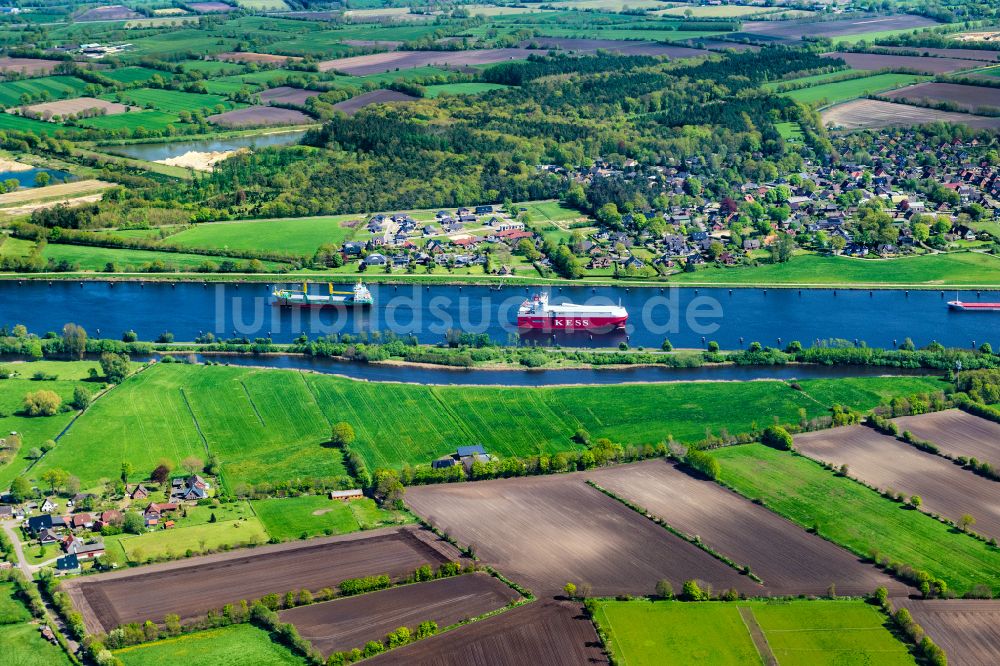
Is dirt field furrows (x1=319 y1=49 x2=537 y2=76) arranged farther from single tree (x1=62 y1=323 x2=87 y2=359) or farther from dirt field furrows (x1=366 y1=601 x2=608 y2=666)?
dirt field furrows (x1=366 y1=601 x2=608 y2=666)

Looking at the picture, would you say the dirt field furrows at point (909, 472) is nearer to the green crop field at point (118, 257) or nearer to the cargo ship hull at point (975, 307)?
the cargo ship hull at point (975, 307)

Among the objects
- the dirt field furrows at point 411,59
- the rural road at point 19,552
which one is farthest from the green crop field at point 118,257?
the dirt field furrows at point 411,59

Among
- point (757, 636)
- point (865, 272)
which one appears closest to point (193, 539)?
point (757, 636)

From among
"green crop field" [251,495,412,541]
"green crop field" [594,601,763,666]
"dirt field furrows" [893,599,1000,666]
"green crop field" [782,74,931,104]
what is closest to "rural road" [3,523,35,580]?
"green crop field" [251,495,412,541]

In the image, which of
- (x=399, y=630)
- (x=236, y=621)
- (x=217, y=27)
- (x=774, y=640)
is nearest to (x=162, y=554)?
(x=236, y=621)

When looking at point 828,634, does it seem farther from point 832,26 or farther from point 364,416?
point 832,26
